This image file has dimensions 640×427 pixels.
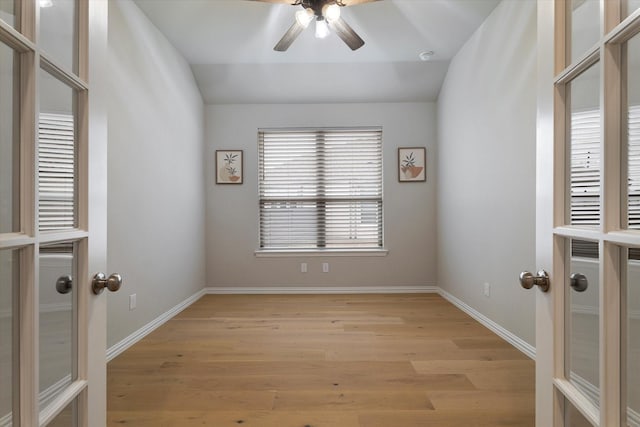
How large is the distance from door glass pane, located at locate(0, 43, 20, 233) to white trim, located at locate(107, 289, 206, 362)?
2.11 m

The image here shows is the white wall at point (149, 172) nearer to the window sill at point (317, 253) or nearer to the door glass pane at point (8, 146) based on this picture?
the window sill at point (317, 253)

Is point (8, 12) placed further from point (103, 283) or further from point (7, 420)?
point (7, 420)

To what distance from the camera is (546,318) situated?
3.04 ft

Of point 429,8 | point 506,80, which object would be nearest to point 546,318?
point 506,80

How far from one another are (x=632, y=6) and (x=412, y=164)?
3741 millimetres

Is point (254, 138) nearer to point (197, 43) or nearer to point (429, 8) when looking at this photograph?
point (197, 43)

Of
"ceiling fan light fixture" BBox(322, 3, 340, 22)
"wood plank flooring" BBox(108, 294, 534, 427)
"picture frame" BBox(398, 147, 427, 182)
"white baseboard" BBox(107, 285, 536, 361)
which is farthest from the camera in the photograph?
"picture frame" BBox(398, 147, 427, 182)

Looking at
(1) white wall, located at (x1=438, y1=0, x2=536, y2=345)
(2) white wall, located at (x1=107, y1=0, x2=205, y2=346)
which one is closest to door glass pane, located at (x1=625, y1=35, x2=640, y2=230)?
(1) white wall, located at (x1=438, y1=0, x2=536, y2=345)

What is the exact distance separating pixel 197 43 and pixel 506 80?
113 inches

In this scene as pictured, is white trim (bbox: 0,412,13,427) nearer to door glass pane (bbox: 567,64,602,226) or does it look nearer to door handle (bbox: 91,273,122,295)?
door handle (bbox: 91,273,122,295)

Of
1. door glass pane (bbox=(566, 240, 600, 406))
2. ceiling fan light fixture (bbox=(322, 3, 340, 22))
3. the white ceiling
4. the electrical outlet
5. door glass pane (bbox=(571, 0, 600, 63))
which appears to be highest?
the white ceiling

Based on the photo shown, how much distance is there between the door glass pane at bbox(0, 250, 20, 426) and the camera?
0.63 metres

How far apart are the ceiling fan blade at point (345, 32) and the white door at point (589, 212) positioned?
5.76ft

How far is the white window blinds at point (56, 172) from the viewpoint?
723 millimetres
